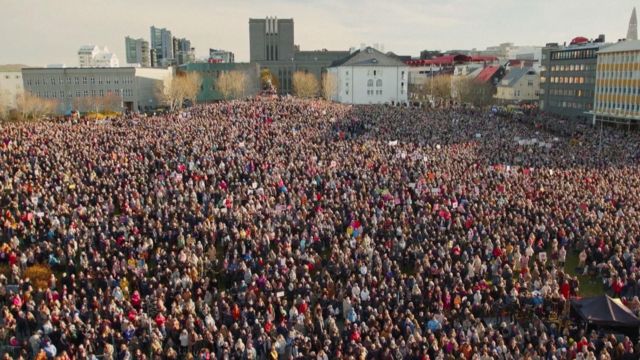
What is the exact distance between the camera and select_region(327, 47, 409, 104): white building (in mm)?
96562

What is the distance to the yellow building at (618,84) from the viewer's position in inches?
2487

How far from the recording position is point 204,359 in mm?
13133

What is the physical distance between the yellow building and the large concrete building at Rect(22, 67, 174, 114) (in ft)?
236

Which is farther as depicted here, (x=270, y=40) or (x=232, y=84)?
(x=270, y=40)

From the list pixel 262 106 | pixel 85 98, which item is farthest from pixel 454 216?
pixel 85 98

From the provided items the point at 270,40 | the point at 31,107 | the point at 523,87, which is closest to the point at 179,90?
the point at 31,107

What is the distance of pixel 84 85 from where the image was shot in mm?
95812

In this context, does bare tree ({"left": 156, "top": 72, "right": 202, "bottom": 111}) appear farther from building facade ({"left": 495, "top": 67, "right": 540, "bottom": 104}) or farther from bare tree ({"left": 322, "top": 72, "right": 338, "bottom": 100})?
building facade ({"left": 495, "top": 67, "right": 540, "bottom": 104})

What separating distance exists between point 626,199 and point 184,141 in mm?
25354

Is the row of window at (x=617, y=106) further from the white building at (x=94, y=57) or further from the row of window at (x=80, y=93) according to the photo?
the white building at (x=94, y=57)

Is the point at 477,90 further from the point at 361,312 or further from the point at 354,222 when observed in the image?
the point at 361,312

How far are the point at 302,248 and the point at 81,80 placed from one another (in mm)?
87980

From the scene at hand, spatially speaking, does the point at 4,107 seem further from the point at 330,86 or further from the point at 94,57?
the point at 94,57

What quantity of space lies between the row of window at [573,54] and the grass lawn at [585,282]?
62860mm
